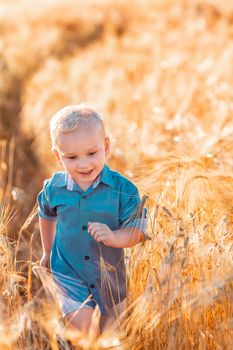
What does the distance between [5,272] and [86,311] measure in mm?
294

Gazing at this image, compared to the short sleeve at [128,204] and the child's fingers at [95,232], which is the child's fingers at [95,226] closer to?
the child's fingers at [95,232]

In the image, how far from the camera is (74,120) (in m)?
2.30

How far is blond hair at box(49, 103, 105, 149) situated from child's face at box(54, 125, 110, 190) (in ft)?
0.05

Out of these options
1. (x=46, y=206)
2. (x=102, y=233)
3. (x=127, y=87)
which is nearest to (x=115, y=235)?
(x=102, y=233)

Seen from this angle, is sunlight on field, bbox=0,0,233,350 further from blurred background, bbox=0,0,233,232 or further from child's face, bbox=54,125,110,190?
child's face, bbox=54,125,110,190

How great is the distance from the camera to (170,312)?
84.0 inches

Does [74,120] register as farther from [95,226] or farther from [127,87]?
[127,87]

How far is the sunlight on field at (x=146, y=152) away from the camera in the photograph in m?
2.08

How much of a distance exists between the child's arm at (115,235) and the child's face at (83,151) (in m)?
0.18

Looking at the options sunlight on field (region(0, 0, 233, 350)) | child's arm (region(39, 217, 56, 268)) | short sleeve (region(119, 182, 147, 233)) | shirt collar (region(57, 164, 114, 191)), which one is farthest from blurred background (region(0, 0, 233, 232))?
short sleeve (region(119, 182, 147, 233))

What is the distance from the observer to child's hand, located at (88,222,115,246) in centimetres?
224

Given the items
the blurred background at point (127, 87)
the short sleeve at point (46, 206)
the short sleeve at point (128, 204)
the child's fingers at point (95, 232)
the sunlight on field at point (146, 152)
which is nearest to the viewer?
the sunlight on field at point (146, 152)

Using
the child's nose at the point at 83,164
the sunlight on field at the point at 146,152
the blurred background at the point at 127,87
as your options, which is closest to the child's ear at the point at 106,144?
the child's nose at the point at 83,164

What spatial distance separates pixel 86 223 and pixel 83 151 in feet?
0.86
